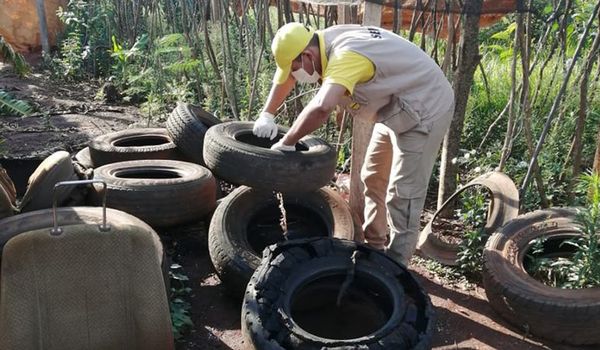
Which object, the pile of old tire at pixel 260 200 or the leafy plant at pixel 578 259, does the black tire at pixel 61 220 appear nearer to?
the pile of old tire at pixel 260 200

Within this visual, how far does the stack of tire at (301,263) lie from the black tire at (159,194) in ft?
1.19

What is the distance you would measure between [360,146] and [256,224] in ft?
3.49

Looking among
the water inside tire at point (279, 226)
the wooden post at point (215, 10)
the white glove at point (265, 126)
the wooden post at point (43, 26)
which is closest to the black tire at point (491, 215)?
the water inside tire at point (279, 226)

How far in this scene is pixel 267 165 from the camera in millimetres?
4070

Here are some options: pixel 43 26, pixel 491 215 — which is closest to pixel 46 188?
pixel 491 215

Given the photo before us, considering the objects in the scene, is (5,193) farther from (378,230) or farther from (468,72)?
(468,72)

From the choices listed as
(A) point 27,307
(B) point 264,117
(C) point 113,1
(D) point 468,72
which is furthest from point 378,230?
(C) point 113,1

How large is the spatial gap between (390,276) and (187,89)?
6.28 metres

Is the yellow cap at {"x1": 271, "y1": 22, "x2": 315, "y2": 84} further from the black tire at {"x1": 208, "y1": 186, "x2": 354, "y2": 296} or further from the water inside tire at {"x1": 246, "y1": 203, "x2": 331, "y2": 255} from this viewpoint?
the water inside tire at {"x1": 246, "y1": 203, "x2": 331, "y2": 255}

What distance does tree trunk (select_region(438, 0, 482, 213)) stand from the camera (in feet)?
16.1

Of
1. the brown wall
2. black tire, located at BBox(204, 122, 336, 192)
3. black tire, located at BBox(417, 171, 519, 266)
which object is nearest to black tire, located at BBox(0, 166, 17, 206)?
black tire, located at BBox(204, 122, 336, 192)

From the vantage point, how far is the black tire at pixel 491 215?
14.9 feet

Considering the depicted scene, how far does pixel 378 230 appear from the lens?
4.60 m

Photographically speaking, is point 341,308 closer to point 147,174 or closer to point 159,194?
point 159,194
